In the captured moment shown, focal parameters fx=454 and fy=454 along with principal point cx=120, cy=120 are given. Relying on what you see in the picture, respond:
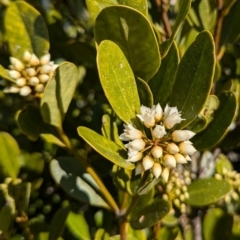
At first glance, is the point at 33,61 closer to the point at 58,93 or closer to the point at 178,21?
the point at 58,93

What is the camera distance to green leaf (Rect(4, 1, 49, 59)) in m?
1.15

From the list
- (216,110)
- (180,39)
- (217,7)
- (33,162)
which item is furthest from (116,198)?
(217,7)

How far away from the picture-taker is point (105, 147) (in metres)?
0.85

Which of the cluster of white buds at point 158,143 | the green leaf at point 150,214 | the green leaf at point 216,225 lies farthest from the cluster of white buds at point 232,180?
the cluster of white buds at point 158,143

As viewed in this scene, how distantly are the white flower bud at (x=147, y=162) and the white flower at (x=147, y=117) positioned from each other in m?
0.07

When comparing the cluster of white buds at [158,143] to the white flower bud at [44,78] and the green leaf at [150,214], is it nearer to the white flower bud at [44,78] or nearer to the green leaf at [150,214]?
the green leaf at [150,214]

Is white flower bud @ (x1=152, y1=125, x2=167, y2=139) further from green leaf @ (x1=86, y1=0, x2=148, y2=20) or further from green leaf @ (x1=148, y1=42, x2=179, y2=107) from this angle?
green leaf @ (x1=86, y1=0, x2=148, y2=20)

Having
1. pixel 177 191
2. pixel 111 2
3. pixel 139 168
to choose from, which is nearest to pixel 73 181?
pixel 177 191

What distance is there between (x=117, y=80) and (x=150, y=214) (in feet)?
1.09

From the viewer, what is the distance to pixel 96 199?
1.22 metres

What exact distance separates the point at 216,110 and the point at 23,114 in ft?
1.62

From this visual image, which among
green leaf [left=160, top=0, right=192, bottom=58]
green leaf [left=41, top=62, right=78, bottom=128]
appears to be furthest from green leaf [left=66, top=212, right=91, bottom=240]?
green leaf [left=160, top=0, right=192, bottom=58]

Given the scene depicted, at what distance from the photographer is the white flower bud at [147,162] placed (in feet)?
2.89

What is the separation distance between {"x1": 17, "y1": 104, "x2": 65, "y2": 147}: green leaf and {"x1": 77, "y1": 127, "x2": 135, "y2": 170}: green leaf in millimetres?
254
